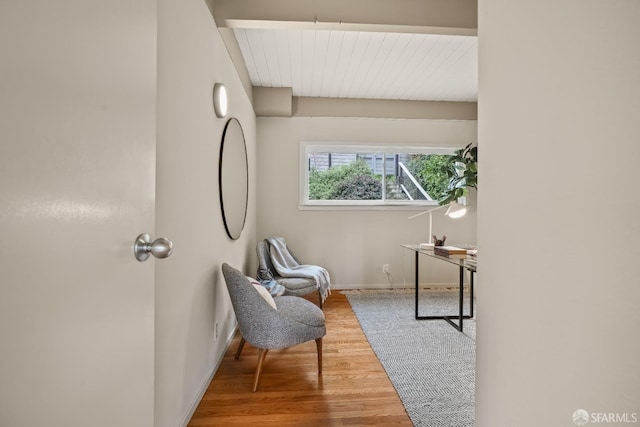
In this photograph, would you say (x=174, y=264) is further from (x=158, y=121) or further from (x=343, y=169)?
(x=343, y=169)

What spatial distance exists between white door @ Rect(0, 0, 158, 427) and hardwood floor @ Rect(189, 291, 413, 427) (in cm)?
98

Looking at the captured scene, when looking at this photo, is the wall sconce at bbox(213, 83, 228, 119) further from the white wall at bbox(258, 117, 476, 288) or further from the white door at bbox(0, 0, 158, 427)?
the white wall at bbox(258, 117, 476, 288)

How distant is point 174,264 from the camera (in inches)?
54.2

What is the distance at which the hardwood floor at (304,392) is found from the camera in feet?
5.14

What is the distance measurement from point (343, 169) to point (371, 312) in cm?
192

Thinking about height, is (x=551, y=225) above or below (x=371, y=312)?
above

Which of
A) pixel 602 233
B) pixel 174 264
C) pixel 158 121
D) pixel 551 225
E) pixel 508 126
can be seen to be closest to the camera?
pixel 602 233

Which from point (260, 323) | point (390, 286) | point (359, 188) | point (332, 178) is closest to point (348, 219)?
point (359, 188)

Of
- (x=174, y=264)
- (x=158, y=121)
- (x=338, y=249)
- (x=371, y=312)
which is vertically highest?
(x=158, y=121)

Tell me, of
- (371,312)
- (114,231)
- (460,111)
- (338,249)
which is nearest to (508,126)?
(114,231)

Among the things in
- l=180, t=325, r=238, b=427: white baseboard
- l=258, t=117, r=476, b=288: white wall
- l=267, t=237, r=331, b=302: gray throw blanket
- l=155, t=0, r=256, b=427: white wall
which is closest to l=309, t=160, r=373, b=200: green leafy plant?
l=258, t=117, r=476, b=288: white wall

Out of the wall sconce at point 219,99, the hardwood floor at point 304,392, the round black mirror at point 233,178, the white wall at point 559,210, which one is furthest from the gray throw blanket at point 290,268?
the white wall at point 559,210

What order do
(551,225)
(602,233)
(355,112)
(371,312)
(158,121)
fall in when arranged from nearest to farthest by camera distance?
(602,233) < (551,225) < (158,121) < (371,312) < (355,112)

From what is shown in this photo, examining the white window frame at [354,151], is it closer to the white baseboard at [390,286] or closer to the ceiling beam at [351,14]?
the white baseboard at [390,286]
